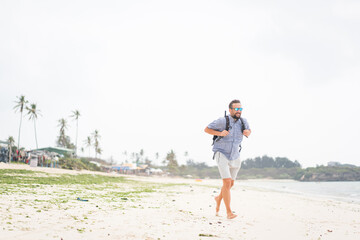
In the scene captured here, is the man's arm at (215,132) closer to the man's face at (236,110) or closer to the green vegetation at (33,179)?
the man's face at (236,110)

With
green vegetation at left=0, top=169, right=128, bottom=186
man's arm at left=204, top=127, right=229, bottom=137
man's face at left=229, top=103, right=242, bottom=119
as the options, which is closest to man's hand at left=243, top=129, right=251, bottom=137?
man's face at left=229, top=103, right=242, bottom=119

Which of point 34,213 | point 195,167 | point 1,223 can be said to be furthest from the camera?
point 195,167

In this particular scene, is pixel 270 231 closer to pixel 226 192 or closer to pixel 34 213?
pixel 226 192

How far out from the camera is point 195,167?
185m

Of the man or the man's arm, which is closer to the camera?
the man's arm

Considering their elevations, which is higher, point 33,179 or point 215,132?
point 215,132

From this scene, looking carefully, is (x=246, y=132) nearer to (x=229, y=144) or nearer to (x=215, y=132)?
(x=229, y=144)

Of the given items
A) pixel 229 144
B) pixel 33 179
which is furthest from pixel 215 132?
pixel 33 179

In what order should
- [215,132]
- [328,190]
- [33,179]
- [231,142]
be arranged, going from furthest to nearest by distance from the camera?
1. [328,190]
2. [33,179]
3. [231,142]
4. [215,132]

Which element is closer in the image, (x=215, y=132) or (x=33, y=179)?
(x=215, y=132)

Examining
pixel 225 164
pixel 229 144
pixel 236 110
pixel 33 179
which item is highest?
pixel 236 110

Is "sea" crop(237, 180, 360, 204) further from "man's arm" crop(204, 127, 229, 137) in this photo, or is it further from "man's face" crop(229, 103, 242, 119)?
"man's arm" crop(204, 127, 229, 137)

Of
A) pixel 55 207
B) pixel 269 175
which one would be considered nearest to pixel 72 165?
pixel 55 207

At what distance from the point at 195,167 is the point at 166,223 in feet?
603
